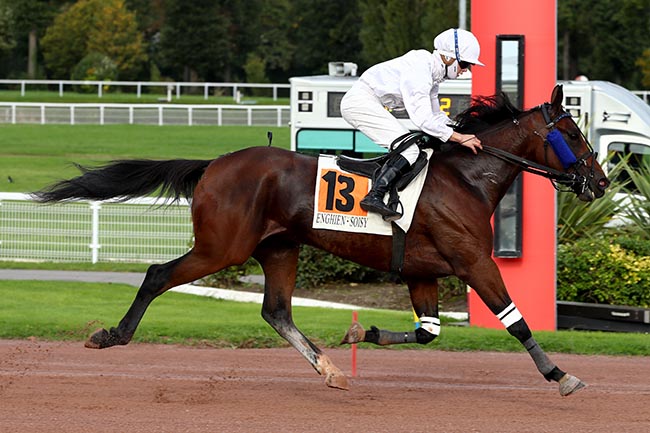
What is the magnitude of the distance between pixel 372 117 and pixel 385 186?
0.57 meters

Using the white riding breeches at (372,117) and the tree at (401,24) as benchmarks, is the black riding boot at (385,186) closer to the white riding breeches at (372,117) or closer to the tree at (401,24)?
the white riding breeches at (372,117)

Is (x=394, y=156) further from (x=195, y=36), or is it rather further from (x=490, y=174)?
(x=195, y=36)

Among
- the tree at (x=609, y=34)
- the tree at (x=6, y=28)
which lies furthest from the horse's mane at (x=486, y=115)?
the tree at (x=6, y=28)

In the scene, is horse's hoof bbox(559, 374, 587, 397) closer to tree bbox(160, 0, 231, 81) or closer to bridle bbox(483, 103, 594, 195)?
bridle bbox(483, 103, 594, 195)

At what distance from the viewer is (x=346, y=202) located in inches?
306

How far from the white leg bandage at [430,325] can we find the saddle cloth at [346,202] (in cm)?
65

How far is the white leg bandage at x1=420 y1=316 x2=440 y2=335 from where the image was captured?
7949 mm

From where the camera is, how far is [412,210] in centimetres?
770

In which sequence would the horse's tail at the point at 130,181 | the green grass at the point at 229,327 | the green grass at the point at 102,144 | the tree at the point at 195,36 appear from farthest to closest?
1. the tree at the point at 195,36
2. the green grass at the point at 102,144
3. the green grass at the point at 229,327
4. the horse's tail at the point at 130,181

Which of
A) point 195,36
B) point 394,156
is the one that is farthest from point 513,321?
point 195,36

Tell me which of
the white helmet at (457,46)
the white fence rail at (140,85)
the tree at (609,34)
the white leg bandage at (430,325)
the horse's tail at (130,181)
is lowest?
the white leg bandage at (430,325)

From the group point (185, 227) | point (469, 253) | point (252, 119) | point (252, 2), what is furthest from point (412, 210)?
point (252, 2)

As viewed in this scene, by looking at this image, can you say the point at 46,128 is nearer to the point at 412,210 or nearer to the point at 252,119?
the point at 252,119

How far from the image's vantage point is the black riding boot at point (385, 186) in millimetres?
7590
